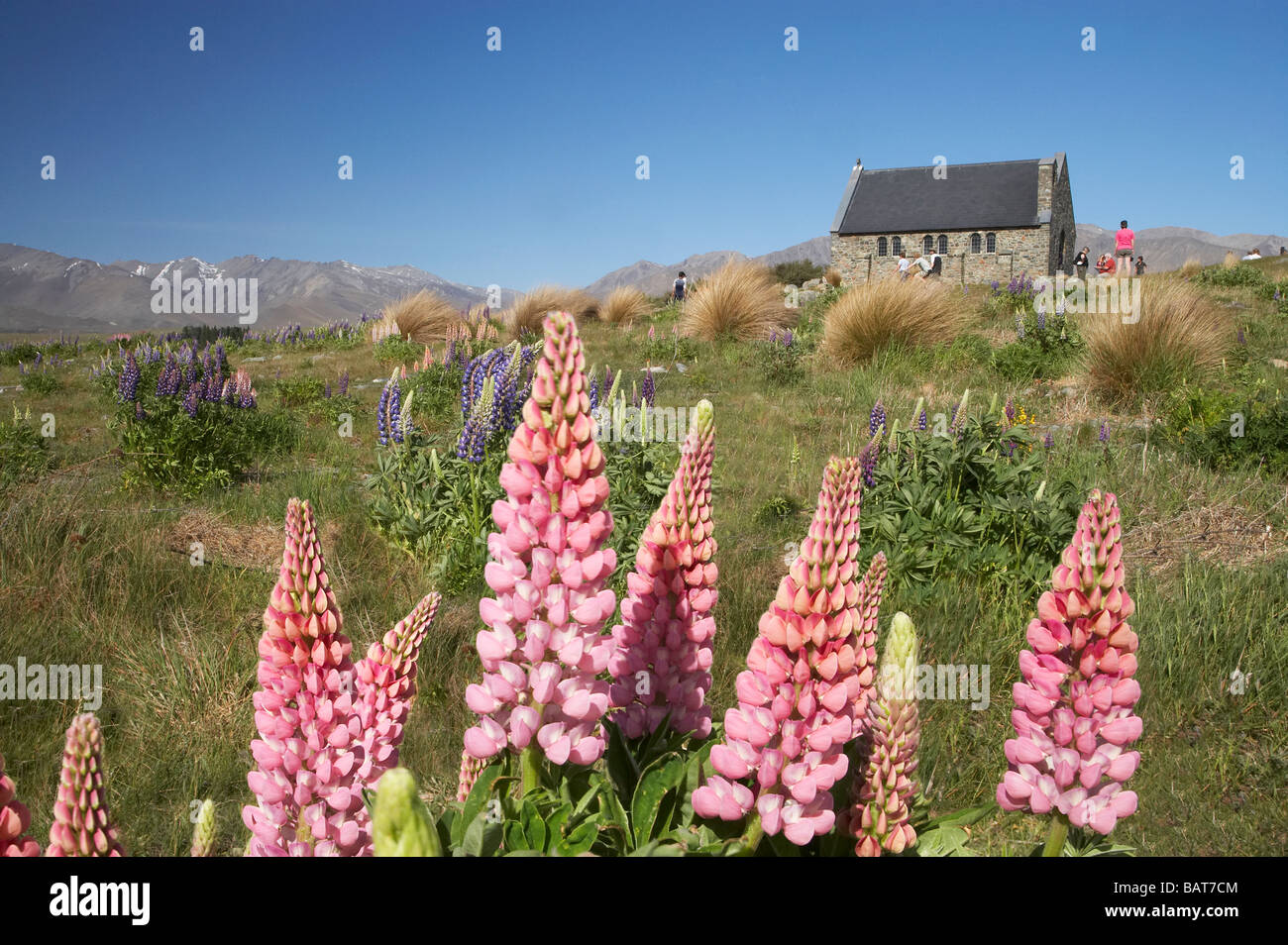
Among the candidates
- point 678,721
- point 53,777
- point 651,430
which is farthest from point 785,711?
point 651,430

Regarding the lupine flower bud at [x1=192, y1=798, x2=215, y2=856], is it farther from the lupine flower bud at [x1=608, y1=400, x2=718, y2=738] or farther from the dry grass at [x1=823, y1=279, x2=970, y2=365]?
the dry grass at [x1=823, y1=279, x2=970, y2=365]

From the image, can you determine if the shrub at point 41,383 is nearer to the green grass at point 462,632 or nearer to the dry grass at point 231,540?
the green grass at point 462,632

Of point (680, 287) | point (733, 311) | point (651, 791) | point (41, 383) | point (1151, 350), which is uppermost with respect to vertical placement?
point (680, 287)

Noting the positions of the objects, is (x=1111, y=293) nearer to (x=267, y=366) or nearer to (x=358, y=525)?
(x=358, y=525)

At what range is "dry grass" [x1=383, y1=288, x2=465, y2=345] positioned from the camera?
19.3m

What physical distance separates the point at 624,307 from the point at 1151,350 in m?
13.6

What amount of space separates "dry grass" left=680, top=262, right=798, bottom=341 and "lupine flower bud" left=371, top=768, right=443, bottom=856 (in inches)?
625

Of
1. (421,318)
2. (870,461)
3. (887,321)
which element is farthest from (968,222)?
(870,461)

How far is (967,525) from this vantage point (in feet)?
16.6

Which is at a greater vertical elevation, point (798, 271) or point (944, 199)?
point (944, 199)

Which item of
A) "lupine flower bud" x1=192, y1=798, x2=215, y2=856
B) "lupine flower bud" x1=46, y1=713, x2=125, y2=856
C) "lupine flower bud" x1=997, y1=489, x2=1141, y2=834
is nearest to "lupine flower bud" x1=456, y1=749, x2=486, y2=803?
"lupine flower bud" x1=192, y1=798, x2=215, y2=856

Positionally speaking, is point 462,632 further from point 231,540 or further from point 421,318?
point 421,318

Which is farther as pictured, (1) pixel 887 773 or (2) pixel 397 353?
(2) pixel 397 353

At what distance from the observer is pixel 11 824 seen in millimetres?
978
